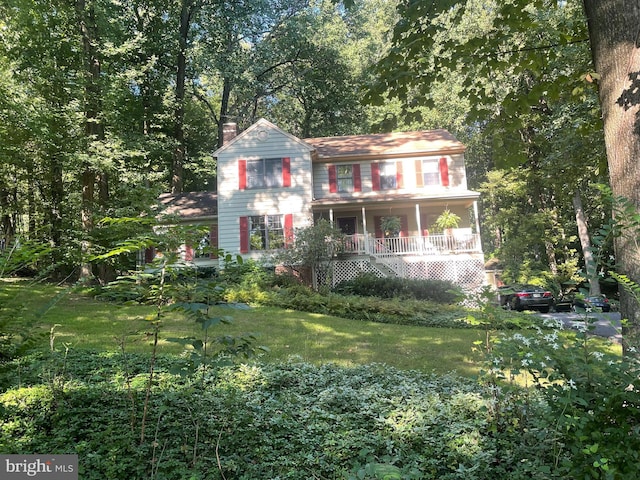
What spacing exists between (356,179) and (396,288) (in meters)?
6.80

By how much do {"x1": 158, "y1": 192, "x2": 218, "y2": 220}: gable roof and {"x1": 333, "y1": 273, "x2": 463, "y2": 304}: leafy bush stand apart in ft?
27.2

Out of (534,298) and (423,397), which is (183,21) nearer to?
(534,298)

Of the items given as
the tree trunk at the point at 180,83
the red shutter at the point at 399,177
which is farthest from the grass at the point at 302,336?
the tree trunk at the point at 180,83

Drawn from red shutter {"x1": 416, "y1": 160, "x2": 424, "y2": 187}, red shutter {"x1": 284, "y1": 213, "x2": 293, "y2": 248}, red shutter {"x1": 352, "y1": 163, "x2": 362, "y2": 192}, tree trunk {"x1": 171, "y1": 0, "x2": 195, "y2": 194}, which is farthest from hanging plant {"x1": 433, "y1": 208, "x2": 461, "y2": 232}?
tree trunk {"x1": 171, "y1": 0, "x2": 195, "y2": 194}

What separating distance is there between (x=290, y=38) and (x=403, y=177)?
1066 cm

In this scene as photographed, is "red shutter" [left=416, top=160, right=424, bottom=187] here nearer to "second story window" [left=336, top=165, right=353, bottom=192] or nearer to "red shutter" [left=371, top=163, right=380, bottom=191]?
"red shutter" [left=371, top=163, right=380, bottom=191]

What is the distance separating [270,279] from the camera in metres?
15.0

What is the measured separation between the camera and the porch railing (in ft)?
57.4

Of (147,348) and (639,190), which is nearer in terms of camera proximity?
(639,190)

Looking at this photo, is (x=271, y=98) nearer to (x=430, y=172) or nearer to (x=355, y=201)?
(x=355, y=201)

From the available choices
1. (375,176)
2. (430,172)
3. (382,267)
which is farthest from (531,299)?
(375,176)

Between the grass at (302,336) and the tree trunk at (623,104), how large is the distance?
1.92m

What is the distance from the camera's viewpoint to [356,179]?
65.0 feet

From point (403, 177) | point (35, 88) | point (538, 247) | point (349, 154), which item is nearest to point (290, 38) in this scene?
point (349, 154)
